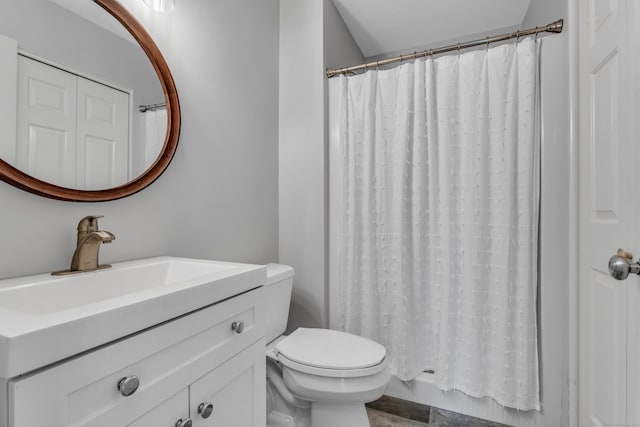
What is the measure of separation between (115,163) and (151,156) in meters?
0.14

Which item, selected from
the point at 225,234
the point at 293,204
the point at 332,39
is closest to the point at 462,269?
the point at 293,204

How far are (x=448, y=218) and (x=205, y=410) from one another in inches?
52.6

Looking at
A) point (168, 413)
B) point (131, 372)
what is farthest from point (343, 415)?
point (131, 372)

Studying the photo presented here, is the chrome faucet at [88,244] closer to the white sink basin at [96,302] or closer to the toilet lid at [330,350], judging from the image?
the white sink basin at [96,302]

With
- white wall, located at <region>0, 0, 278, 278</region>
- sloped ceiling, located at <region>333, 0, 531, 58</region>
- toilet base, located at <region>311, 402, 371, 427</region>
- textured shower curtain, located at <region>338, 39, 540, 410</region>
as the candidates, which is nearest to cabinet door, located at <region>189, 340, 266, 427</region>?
toilet base, located at <region>311, 402, 371, 427</region>

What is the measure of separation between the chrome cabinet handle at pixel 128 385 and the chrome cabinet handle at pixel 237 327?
0.28 meters

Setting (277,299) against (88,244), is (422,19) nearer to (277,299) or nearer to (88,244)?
(277,299)

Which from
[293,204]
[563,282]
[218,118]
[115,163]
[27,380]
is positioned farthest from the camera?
[293,204]

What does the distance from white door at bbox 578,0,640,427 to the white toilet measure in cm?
77

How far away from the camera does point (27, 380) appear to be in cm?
47

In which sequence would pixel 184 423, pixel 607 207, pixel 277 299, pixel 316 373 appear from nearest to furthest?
pixel 184 423
pixel 607 207
pixel 316 373
pixel 277 299

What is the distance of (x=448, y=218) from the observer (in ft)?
5.39

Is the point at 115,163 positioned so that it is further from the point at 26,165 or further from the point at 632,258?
the point at 632,258

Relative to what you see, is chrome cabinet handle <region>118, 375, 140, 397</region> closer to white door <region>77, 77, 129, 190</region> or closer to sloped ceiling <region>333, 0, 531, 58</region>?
white door <region>77, 77, 129, 190</region>
